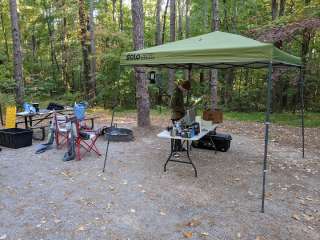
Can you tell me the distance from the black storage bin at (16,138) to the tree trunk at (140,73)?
9.25 ft

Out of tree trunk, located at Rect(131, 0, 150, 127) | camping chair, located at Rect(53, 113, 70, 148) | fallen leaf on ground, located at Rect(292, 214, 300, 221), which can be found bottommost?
fallen leaf on ground, located at Rect(292, 214, 300, 221)

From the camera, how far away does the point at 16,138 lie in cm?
622

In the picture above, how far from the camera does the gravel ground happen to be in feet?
10.2

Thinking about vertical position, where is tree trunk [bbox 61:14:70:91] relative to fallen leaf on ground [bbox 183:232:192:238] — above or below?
above

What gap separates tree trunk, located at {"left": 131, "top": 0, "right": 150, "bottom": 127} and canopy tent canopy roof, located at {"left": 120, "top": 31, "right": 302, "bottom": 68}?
267 cm

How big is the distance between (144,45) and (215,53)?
7619mm

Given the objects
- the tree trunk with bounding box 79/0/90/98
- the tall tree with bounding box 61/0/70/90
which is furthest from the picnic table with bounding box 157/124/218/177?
the tall tree with bounding box 61/0/70/90

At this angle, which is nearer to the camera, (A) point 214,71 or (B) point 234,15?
(A) point 214,71

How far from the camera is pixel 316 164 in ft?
17.9

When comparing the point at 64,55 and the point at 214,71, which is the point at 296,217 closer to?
the point at 214,71

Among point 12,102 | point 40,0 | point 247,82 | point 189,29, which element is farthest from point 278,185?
point 40,0

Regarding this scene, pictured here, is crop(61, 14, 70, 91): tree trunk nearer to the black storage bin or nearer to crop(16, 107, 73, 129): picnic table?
crop(16, 107, 73, 129): picnic table

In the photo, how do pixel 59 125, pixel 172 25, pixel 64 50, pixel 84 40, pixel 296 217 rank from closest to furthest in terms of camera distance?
pixel 296 217, pixel 59 125, pixel 172 25, pixel 84 40, pixel 64 50

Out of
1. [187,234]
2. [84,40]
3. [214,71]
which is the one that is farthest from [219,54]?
[84,40]
